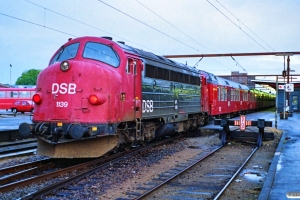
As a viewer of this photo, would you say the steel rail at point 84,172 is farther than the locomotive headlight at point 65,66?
No

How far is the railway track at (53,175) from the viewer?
25.2 feet

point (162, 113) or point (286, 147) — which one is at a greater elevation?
point (162, 113)

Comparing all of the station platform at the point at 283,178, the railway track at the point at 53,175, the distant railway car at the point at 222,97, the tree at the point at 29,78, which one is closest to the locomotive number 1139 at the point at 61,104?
the railway track at the point at 53,175

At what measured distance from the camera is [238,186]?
8789 millimetres

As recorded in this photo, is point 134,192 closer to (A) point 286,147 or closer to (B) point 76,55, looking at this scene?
(B) point 76,55

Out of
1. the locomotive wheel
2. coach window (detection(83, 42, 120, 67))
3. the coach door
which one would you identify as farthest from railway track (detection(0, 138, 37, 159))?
coach window (detection(83, 42, 120, 67))

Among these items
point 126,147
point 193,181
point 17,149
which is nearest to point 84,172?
point 193,181

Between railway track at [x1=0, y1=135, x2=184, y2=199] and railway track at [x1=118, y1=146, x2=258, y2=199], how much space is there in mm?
1473

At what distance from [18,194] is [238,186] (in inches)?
198

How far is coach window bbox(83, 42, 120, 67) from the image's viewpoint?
35.1ft

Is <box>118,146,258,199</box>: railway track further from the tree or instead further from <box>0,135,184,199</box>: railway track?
the tree

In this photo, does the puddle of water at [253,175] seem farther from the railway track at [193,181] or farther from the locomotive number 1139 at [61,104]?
the locomotive number 1139 at [61,104]

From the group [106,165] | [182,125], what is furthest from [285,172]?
[182,125]

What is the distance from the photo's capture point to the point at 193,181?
30.3 feet
